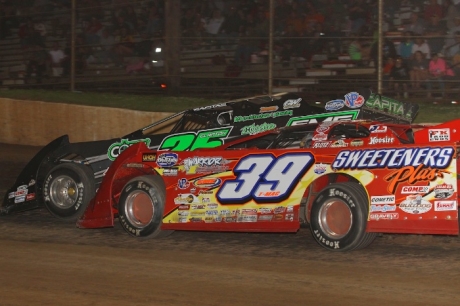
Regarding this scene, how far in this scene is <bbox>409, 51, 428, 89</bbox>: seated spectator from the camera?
44.1ft

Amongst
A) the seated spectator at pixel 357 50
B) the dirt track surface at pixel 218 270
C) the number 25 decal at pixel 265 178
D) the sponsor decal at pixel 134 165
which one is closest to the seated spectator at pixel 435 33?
the seated spectator at pixel 357 50

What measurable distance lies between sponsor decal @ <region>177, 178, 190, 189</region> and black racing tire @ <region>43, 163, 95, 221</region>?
6.20 ft

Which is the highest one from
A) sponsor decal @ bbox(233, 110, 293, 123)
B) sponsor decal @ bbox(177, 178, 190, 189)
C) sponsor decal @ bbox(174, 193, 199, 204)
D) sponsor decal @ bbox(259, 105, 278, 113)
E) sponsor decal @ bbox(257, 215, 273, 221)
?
sponsor decal @ bbox(259, 105, 278, 113)

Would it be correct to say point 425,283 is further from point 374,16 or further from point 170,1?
point 170,1

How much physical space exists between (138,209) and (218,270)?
1912 mm

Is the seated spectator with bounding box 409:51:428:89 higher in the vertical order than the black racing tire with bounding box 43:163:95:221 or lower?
higher

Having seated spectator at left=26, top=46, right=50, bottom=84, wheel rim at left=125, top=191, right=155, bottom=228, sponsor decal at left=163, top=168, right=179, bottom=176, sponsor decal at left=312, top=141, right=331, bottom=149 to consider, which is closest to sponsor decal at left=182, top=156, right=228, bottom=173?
sponsor decal at left=163, top=168, right=179, bottom=176

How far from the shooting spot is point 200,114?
1041cm

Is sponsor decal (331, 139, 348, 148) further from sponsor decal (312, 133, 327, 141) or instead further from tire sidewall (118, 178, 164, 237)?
tire sidewall (118, 178, 164, 237)

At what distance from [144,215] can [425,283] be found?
343cm

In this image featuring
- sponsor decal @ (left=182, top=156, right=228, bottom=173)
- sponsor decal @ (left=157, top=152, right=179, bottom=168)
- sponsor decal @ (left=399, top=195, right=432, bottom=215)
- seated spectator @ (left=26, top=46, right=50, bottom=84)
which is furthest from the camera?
seated spectator @ (left=26, top=46, right=50, bottom=84)

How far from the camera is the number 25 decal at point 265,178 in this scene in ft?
25.7

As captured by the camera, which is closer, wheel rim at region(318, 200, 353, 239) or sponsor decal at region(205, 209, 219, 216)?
wheel rim at region(318, 200, 353, 239)

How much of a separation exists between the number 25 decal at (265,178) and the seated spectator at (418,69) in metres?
6.31
